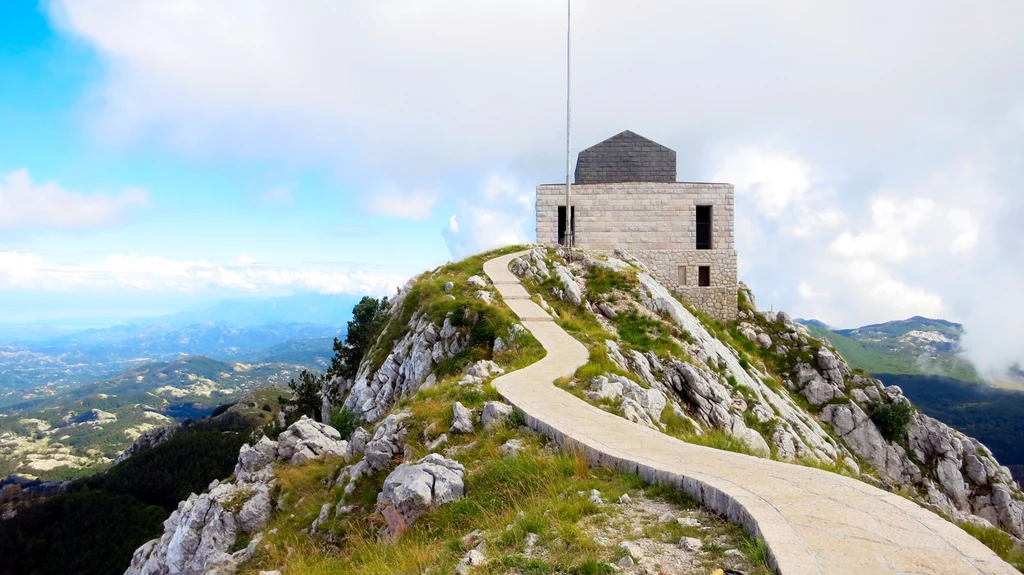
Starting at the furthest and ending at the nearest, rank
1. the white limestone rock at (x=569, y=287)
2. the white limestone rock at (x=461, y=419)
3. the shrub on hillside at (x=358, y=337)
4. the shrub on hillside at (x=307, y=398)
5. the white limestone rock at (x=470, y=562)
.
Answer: the shrub on hillside at (x=358, y=337) < the shrub on hillside at (x=307, y=398) < the white limestone rock at (x=569, y=287) < the white limestone rock at (x=461, y=419) < the white limestone rock at (x=470, y=562)

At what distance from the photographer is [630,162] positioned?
33969mm

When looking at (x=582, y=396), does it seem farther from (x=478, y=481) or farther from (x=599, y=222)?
(x=599, y=222)

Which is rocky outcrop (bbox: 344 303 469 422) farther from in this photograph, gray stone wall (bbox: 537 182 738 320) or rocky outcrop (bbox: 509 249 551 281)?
gray stone wall (bbox: 537 182 738 320)

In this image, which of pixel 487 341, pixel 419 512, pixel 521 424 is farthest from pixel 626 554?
pixel 487 341

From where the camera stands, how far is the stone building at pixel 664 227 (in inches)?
1278

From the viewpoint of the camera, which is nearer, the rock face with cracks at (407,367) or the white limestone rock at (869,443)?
the rock face with cracks at (407,367)

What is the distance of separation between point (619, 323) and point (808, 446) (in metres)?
8.53

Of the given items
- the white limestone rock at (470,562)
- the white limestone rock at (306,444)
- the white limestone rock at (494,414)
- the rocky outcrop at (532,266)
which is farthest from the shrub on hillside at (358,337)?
the white limestone rock at (470,562)

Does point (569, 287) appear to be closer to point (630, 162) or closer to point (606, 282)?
point (606, 282)

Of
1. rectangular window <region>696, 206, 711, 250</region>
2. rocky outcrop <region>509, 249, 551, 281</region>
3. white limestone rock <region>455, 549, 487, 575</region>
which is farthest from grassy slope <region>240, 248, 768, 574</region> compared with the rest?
rectangular window <region>696, 206, 711, 250</region>

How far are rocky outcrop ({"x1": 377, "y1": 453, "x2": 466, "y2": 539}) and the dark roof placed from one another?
27.6 meters

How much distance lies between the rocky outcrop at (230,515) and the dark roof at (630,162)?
24.3m

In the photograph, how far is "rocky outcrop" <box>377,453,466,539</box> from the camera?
27.6ft

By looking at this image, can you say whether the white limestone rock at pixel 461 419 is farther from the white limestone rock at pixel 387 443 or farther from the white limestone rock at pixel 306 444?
the white limestone rock at pixel 306 444
